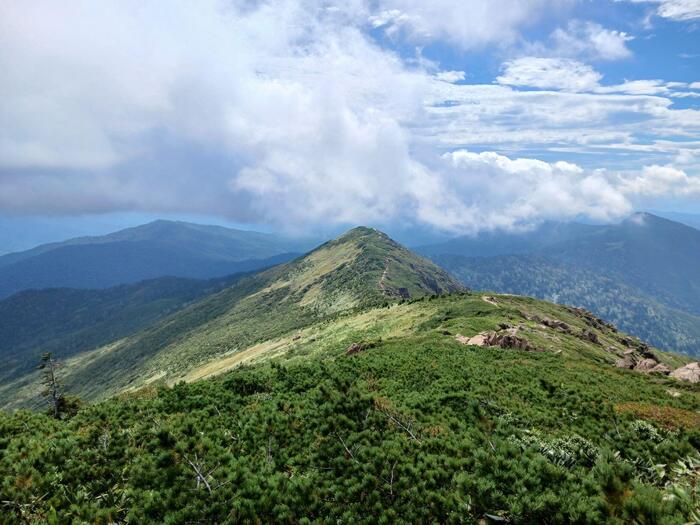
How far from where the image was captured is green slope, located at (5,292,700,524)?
14.0 metres

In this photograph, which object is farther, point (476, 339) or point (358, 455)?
point (476, 339)

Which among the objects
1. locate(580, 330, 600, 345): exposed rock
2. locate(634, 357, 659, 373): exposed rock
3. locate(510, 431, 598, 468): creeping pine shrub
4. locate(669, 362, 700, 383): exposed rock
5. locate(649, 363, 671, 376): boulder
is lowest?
locate(580, 330, 600, 345): exposed rock

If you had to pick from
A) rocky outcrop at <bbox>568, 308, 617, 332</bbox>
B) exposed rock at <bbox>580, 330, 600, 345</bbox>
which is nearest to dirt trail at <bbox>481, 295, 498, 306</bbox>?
exposed rock at <bbox>580, 330, 600, 345</bbox>

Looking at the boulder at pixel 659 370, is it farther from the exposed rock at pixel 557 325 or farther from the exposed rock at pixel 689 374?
the exposed rock at pixel 557 325

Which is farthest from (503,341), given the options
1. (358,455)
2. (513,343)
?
(358,455)

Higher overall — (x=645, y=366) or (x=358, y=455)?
(x=358, y=455)

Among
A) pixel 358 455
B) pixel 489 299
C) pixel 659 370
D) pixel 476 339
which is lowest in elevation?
pixel 659 370

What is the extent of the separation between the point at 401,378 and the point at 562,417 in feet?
48.2

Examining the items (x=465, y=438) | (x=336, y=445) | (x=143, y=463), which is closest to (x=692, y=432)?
(x=465, y=438)

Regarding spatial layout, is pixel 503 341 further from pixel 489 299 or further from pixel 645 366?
pixel 489 299

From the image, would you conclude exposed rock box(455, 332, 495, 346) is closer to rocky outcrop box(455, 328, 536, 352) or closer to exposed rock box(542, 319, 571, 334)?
rocky outcrop box(455, 328, 536, 352)

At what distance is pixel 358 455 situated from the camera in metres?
17.9

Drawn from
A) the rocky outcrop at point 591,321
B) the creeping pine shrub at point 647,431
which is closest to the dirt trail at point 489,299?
the rocky outcrop at point 591,321

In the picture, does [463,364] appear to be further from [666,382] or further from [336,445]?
[336,445]
